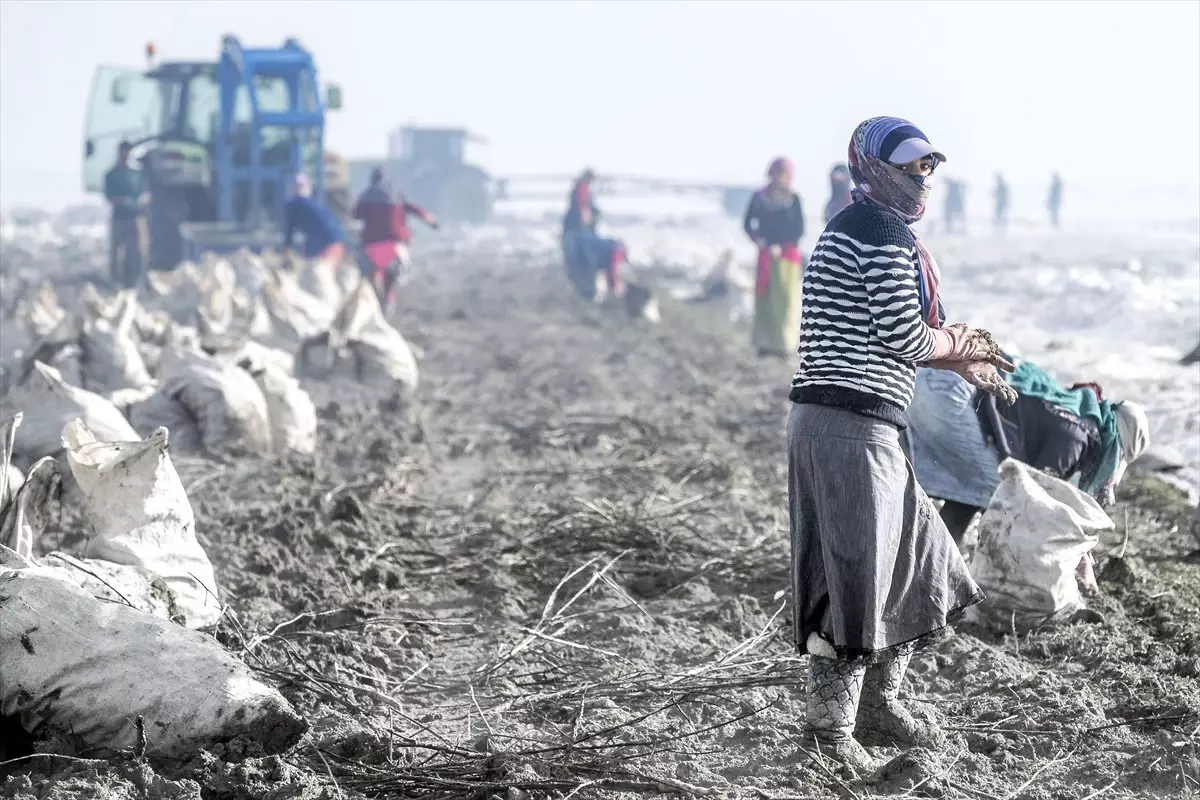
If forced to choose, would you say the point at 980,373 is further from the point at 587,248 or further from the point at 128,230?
the point at 128,230

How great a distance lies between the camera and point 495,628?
418cm

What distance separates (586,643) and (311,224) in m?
8.84

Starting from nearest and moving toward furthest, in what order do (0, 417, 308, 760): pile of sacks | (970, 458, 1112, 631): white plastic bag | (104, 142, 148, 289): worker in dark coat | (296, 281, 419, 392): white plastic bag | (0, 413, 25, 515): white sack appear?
(0, 417, 308, 760): pile of sacks
(0, 413, 25, 515): white sack
(970, 458, 1112, 631): white plastic bag
(296, 281, 419, 392): white plastic bag
(104, 142, 148, 289): worker in dark coat

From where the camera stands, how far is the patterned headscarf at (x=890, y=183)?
9.43ft

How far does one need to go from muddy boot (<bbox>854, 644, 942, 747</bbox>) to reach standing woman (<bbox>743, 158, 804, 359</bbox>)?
6.65 m

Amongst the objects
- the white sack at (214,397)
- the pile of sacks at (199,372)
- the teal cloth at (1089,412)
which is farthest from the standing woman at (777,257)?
the teal cloth at (1089,412)

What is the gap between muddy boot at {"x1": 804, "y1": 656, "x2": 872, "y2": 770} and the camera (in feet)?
9.79

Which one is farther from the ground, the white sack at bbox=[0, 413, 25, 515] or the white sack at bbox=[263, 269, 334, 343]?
the white sack at bbox=[0, 413, 25, 515]

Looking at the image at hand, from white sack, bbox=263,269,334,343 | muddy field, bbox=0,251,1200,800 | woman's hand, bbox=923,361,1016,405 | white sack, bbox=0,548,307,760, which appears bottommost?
muddy field, bbox=0,251,1200,800

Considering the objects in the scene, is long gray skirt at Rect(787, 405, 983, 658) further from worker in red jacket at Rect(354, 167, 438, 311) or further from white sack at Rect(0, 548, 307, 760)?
worker in red jacket at Rect(354, 167, 438, 311)

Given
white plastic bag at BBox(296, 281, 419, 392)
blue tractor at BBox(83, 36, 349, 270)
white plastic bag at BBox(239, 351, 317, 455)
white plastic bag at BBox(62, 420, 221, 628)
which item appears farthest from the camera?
blue tractor at BBox(83, 36, 349, 270)

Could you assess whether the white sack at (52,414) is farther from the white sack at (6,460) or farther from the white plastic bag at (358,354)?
the white plastic bag at (358,354)

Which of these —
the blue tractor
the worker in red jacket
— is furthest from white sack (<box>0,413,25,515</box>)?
the blue tractor

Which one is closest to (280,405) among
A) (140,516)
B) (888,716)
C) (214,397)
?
(214,397)
